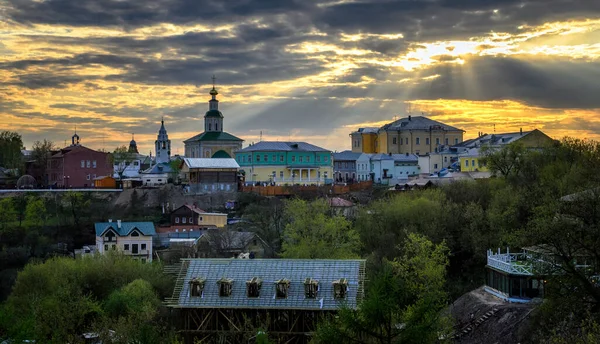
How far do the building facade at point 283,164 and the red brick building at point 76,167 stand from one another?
1698 centimetres

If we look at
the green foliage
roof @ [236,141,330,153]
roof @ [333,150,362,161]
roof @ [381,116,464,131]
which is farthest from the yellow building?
the green foliage

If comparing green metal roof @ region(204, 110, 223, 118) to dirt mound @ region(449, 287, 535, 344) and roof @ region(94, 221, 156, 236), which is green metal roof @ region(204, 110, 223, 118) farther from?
dirt mound @ region(449, 287, 535, 344)

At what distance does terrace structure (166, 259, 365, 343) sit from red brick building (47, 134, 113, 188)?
63557 millimetres

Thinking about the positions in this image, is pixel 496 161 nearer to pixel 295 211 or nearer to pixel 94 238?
pixel 295 211

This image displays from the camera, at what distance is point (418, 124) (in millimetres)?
119750

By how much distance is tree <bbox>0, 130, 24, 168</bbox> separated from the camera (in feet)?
356

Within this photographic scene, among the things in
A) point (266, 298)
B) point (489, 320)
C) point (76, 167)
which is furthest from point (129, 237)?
point (489, 320)

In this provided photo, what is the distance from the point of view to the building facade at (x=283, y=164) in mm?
99312

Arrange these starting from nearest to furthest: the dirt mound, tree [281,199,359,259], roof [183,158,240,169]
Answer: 1. the dirt mound
2. tree [281,199,359,259]
3. roof [183,158,240,169]

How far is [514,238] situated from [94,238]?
52.0m

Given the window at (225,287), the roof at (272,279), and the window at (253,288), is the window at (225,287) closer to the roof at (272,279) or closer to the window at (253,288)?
the roof at (272,279)

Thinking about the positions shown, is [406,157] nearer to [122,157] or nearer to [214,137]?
[214,137]

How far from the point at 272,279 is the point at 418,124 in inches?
3460

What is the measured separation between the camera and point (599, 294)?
2522cm
